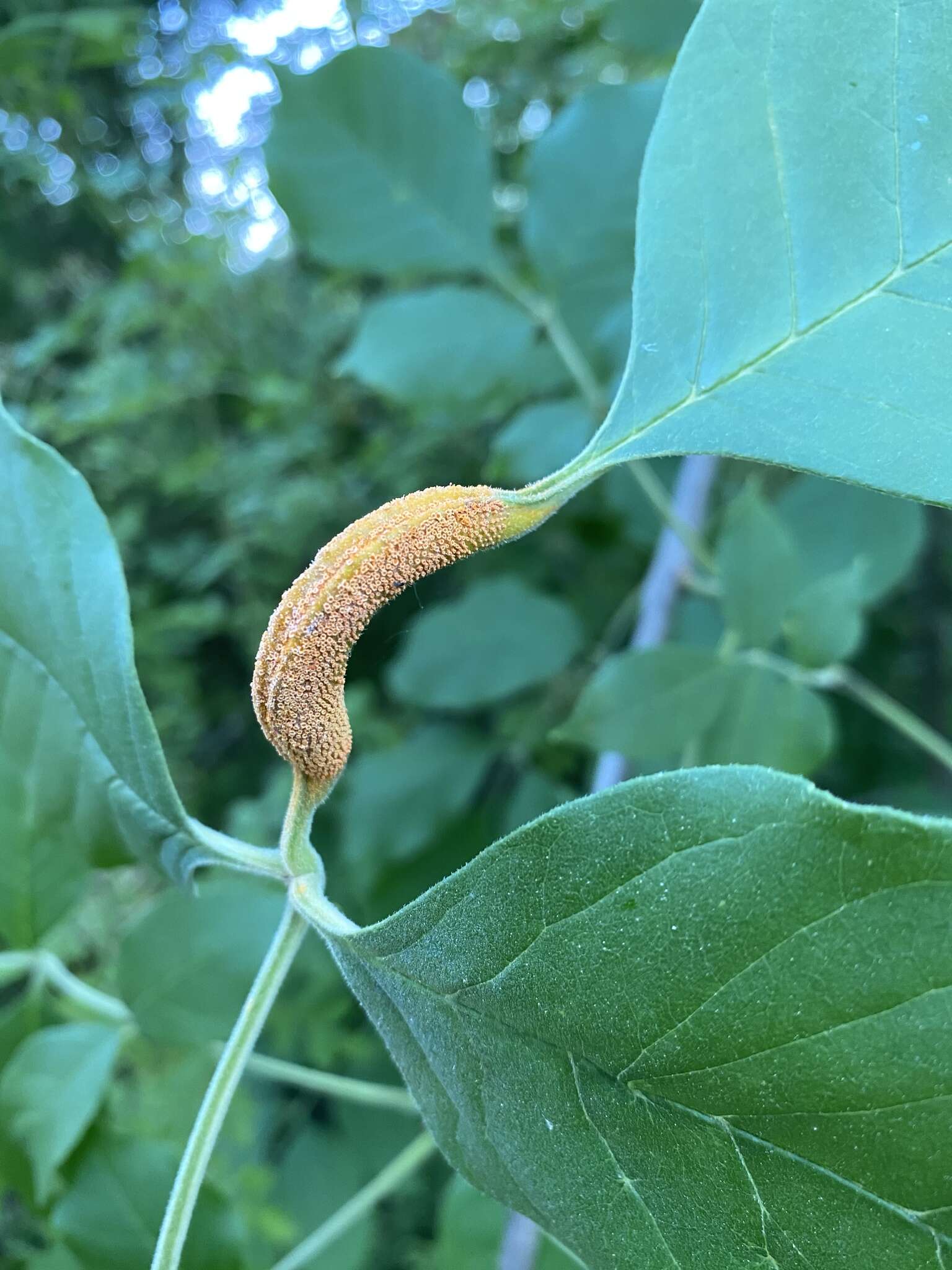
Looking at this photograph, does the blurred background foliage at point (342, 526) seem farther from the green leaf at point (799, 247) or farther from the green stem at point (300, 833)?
the green leaf at point (799, 247)

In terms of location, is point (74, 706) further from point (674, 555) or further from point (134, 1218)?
point (674, 555)

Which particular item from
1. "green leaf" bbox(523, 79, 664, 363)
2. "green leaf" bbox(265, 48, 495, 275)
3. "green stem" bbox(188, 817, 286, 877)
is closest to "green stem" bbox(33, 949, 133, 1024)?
"green stem" bbox(188, 817, 286, 877)

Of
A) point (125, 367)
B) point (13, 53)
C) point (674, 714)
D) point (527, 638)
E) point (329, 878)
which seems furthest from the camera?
point (125, 367)

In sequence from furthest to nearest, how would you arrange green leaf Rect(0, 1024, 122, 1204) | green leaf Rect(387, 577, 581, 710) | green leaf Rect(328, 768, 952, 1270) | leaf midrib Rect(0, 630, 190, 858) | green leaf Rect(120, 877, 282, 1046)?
green leaf Rect(387, 577, 581, 710), green leaf Rect(120, 877, 282, 1046), green leaf Rect(0, 1024, 122, 1204), leaf midrib Rect(0, 630, 190, 858), green leaf Rect(328, 768, 952, 1270)

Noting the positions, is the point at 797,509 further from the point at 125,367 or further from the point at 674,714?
the point at 125,367

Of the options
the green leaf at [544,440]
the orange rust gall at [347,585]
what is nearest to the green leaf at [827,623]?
the green leaf at [544,440]

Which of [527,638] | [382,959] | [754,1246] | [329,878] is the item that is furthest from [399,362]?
[754,1246]

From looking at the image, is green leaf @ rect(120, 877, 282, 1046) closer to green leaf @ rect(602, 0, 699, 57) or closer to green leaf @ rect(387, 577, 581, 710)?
green leaf @ rect(387, 577, 581, 710)
